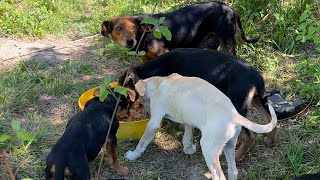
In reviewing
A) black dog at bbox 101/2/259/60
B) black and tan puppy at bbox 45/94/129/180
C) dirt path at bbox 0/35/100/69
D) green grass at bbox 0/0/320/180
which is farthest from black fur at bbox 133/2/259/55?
black and tan puppy at bbox 45/94/129/180

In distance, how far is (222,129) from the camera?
402 centimetres

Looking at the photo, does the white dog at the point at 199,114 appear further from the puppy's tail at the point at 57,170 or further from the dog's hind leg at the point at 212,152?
the puppy's tail at the point at 57,170

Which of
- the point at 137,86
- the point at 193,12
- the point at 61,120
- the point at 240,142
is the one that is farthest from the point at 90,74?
the point at 240,142

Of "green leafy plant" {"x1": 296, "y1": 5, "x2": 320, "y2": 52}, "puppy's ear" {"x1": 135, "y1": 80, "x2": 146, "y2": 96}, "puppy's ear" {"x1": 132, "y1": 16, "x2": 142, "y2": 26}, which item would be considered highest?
"green leafy plant" {"x1": 296, "y1": 5, "x2": 320, "y2": 52}

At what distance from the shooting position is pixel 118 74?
6562 mm

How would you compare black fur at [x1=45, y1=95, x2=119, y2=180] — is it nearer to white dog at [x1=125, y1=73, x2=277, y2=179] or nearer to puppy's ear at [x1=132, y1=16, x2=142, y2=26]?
white dog at [x1=125, y1=73, x2=277, y2=179]

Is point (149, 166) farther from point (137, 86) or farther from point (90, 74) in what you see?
point (90, 74)

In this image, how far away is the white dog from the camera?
4.05m

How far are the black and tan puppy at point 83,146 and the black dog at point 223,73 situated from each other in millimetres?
688

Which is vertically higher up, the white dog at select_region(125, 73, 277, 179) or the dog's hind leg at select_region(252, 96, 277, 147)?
the white dog at select_region(125, 73, 277, 179)

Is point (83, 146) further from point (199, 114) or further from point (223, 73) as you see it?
point (223, 73)

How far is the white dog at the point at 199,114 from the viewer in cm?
405

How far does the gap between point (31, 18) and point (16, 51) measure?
746 mm

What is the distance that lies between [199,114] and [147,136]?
0.73 metres
